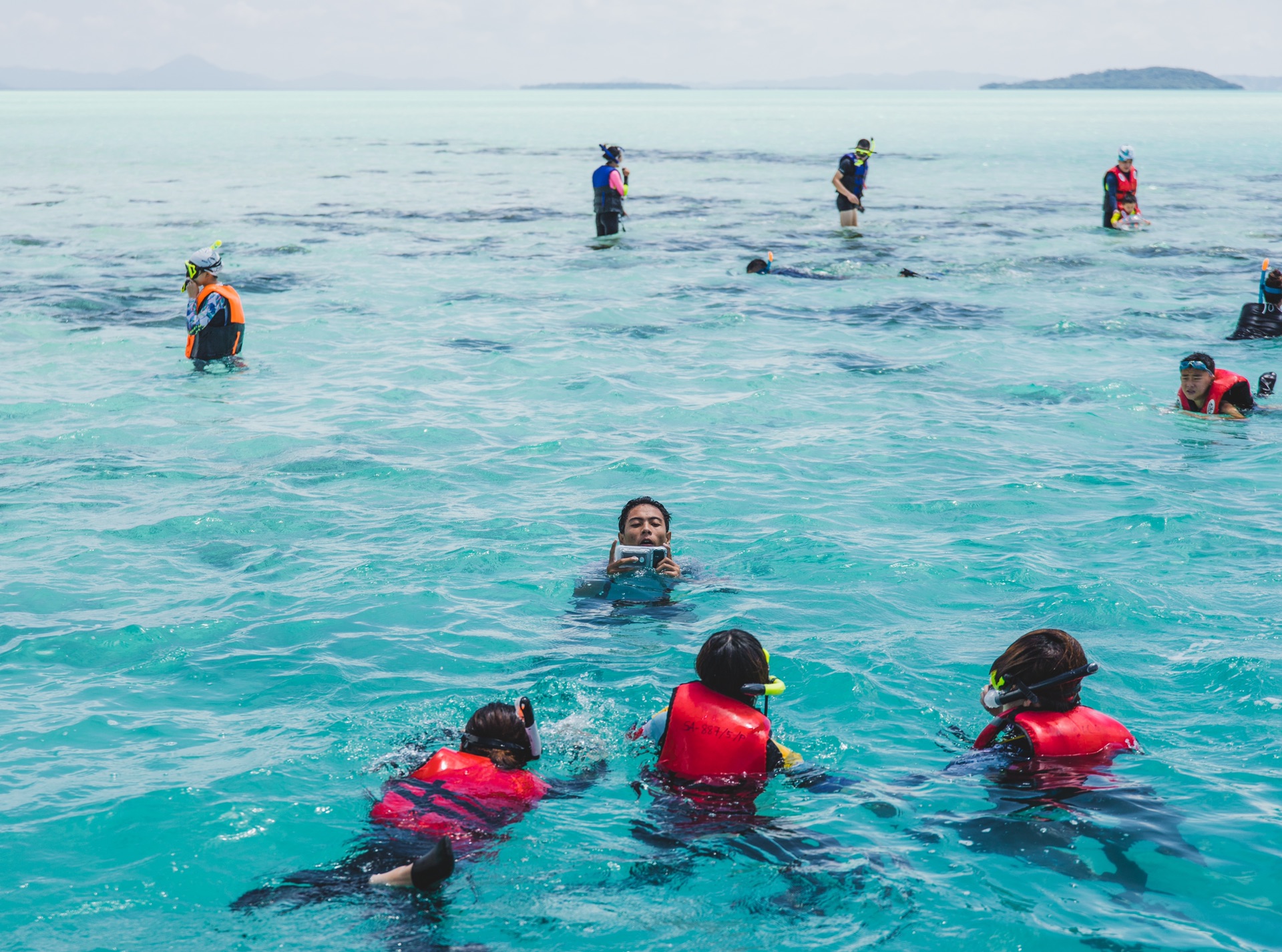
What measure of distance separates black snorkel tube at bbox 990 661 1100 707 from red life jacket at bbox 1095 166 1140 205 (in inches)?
965

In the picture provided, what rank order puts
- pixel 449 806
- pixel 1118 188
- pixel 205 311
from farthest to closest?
pixel 1118 188
pixel 205 311
pixel 449 806

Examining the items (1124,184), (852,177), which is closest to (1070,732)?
(852,177)

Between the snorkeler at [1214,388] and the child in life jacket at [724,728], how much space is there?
920 cm

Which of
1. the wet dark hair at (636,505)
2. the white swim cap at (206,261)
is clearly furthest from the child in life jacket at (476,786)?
the white swim cap at (206,261)

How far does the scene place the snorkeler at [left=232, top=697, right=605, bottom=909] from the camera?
193 inches

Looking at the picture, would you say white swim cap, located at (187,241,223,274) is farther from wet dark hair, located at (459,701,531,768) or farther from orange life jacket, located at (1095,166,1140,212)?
orange life jacket, located at (1095,166,1140,212)

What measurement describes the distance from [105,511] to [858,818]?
7.80 meters

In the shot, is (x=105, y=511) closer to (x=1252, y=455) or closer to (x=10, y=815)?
(x=10, y=815)

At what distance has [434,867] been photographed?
174 inches

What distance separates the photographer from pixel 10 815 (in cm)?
564

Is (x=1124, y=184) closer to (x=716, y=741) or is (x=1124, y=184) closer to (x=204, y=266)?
(x=204, y=266)

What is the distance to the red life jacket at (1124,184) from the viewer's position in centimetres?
2680

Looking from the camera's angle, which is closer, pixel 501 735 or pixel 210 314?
pixel 501 735

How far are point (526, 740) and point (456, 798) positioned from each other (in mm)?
465
